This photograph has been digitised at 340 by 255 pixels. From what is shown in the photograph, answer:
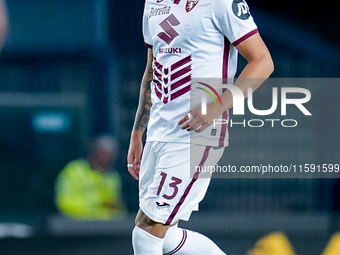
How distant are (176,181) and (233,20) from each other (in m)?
0.64

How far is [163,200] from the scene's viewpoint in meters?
1.79

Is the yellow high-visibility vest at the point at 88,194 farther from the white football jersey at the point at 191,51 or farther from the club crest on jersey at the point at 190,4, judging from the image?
the club crest on jersey at the point at 190,4

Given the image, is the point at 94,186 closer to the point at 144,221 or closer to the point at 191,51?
the point at 144,221

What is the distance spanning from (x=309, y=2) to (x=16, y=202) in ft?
8.01

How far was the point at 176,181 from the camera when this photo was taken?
5.82ft

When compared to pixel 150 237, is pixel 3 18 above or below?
above

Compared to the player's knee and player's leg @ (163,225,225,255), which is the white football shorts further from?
player's leg @ (163,225,225,255)

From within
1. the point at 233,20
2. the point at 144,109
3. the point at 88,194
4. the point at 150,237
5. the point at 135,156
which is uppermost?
the point at 233,20

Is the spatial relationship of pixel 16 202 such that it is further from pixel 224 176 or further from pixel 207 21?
pixel 207 21

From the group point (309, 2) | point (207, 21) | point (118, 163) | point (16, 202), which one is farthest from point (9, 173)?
point (309, 2)

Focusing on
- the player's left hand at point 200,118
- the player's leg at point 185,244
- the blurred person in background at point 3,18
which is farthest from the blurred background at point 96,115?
the player's left hand at point 200,118

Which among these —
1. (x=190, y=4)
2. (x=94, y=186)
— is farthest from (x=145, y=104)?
(x=94, y=186)

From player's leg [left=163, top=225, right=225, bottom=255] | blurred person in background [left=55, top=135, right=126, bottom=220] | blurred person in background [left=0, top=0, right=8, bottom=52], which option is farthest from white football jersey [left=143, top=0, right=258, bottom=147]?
blurred person in background [left=0, top=0, right=8, bottom=52]

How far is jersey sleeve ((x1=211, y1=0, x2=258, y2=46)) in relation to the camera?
1.72 meters
